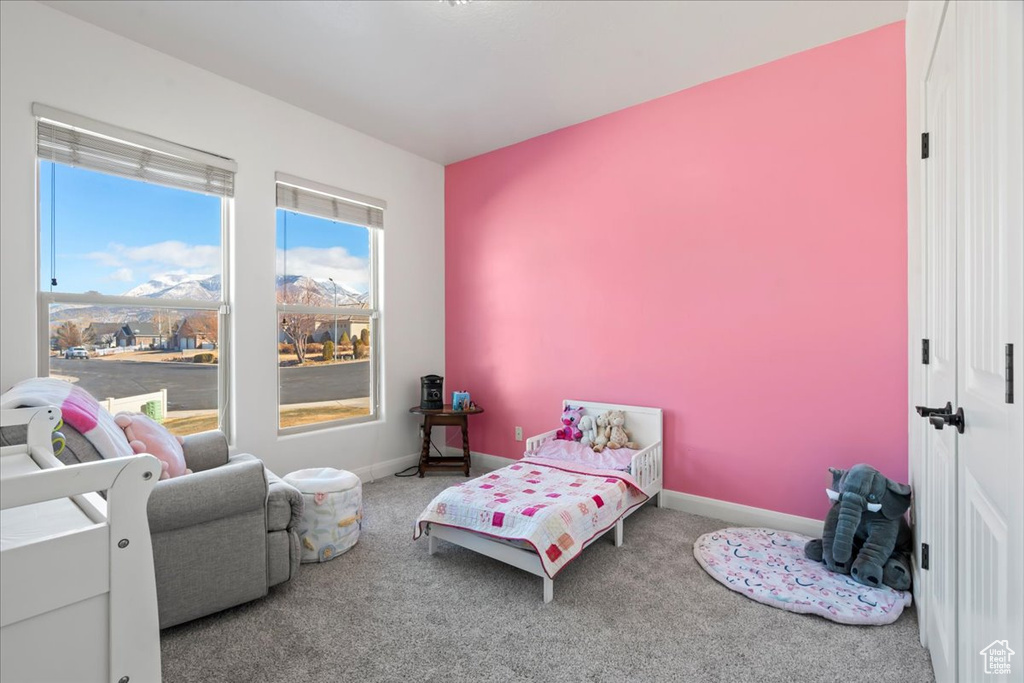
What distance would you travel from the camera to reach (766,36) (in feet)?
8.71

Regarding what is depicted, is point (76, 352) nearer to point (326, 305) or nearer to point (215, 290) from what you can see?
point (215, 290)

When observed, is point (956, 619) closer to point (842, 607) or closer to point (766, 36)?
point (842, 607)

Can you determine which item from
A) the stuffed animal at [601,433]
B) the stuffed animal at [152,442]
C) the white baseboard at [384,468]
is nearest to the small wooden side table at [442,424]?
the white baseboard at [384,468]

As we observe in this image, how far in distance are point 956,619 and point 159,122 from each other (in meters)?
4.16

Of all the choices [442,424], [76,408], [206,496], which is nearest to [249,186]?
[76,408]

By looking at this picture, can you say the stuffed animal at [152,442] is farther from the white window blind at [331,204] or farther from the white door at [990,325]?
the white door at [990,325]

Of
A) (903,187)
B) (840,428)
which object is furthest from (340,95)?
(840,428)

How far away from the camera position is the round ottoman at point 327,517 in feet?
8.16

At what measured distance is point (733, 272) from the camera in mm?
3041

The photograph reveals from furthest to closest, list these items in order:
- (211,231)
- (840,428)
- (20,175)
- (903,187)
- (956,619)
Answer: (211,231) → (840,428) → (903,187) → (20,175) → (956,619)

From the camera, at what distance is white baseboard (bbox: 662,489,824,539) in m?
2.77

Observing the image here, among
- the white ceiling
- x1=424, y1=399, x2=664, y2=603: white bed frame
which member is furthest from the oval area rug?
the white ceiling

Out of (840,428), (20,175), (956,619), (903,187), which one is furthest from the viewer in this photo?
(840,428)

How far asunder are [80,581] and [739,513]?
3145 mm
